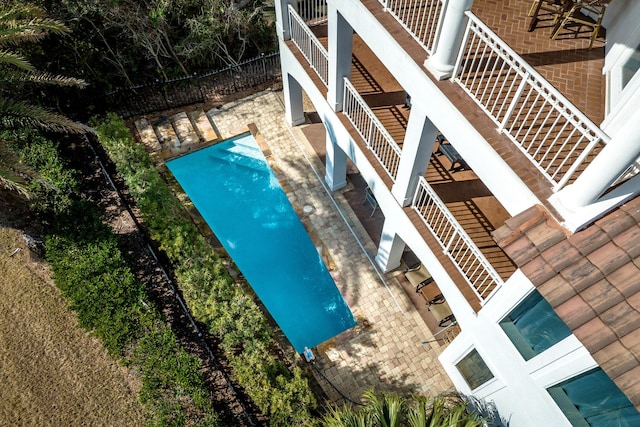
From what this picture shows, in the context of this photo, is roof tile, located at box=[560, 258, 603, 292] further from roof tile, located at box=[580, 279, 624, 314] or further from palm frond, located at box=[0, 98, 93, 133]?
palm frond, located at box=[0, 98, 93, 133]

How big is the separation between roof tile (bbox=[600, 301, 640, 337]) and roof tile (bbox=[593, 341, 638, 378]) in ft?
0.58

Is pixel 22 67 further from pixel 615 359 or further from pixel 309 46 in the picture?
pixel 615 359

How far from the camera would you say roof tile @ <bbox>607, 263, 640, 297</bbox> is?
17.6ft

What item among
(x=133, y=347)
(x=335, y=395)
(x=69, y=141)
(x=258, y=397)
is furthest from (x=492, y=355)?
(x=69, y=141)

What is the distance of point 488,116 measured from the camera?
7.27m

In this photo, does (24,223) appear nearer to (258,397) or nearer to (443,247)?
(258,397)

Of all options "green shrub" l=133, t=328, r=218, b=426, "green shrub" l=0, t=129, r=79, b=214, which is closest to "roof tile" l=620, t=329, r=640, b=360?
"green shrub" l=133, t=328, r=218, b=426

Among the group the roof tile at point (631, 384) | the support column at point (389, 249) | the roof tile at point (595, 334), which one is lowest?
the roof tile at point (631, 384)

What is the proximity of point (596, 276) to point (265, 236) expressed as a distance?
10622 mm

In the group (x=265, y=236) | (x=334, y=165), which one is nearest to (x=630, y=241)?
(x=334, y=165)

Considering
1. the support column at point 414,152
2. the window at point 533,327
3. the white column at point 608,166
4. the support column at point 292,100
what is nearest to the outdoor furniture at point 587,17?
the support column at point 414,152

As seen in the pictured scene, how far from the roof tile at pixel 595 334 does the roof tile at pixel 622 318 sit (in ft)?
0.22

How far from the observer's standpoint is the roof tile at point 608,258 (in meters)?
5.55

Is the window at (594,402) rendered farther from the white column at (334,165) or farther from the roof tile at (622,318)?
the white column at (334,165)
